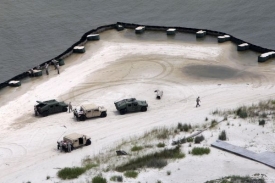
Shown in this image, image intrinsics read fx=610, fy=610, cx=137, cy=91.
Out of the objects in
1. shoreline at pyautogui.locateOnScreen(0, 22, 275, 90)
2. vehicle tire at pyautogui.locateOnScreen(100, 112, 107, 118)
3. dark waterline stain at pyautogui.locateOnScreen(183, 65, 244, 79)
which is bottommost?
vehicle tire at pyautogui.locateOnScreen(100, 112, 107, 118)

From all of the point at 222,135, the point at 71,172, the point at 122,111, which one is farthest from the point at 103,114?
the point at 71,172

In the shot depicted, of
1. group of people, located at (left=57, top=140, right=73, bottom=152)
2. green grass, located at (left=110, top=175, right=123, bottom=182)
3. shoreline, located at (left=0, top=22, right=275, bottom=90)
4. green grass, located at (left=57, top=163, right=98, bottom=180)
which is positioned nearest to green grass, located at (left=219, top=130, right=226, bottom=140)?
green grass, located at (left=110, top=175, right=123, bottom=182)

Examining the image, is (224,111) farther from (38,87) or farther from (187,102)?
(38,87)

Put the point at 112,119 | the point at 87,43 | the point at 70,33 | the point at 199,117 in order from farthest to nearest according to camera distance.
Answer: the point at 70,33, the point at 87,43, the point at 112,119, the point at 199,117

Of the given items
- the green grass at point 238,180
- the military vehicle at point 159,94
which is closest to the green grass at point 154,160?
the green grass at point 238,180

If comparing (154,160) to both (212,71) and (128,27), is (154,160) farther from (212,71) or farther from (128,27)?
(128,27)

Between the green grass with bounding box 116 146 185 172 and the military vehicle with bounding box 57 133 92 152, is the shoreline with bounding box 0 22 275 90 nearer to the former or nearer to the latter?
the military vehicle with bounding box 57 133 92 152

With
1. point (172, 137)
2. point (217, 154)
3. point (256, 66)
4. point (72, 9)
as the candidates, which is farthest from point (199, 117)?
point (72, 9)
